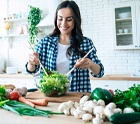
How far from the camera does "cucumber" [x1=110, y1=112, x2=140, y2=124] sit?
0.76 m

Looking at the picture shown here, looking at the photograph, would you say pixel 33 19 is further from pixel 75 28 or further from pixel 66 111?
pixel 66 111

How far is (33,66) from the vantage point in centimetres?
161

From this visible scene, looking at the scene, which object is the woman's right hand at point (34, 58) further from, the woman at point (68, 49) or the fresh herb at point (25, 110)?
the fresh herb at point (25, 110)

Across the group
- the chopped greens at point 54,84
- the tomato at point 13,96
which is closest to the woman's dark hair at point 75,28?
the chopped greens at point 54,84

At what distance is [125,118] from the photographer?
0.77 metres

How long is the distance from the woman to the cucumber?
30.7 inches

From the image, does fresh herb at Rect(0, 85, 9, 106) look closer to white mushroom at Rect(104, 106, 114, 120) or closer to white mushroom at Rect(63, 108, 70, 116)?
white mushroom at Rect(63, 108, 70, 116)

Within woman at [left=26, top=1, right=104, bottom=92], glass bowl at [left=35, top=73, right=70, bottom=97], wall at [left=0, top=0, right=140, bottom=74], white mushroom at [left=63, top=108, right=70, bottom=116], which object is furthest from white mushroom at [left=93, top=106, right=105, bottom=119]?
wall at [left=0, top=0, right=140, bottom=74]

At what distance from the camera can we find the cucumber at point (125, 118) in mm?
756

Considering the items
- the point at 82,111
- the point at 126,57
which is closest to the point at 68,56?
the point at 82,111

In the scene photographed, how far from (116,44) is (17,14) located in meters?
2.35

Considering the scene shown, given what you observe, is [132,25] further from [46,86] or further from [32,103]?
[32,103]

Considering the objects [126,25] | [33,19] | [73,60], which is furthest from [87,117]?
[33,19]

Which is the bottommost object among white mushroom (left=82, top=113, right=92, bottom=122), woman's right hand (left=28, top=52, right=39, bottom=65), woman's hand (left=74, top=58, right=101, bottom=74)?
white mushroom (left=82, top=113, right=92, bottom=122)
